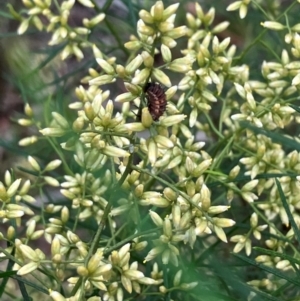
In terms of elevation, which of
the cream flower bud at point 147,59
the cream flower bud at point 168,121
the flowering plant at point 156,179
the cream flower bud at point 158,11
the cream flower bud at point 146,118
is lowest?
the flowering plant at point 156,179

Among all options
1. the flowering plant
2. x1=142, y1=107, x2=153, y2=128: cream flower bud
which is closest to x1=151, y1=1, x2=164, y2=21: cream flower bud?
the flowering plant

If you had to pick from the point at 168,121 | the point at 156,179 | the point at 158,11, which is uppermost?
the point at 158,11

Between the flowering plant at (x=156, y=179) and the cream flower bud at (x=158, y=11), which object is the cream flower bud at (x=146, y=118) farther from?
the cream flower bud at (x=158, y=11)

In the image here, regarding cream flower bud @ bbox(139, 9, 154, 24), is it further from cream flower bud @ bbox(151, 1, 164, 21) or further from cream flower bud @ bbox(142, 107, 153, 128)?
cream flower bud @ bbox(142, 107, 153, 128)

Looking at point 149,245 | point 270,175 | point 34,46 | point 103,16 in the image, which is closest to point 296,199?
point 270,175

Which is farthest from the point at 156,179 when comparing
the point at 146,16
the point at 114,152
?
the point at 146,16

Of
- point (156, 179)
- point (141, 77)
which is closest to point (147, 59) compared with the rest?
point (141, 77)

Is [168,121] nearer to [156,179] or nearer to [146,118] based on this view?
[146,118]

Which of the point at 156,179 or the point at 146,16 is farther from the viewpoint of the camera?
the point at 156,179

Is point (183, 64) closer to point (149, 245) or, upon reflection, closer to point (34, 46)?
point (149, 245)

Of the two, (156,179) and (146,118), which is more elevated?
(146,118)

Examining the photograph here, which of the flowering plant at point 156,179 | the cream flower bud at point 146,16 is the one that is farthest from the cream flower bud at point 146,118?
the cream flower bud at point 146,16
